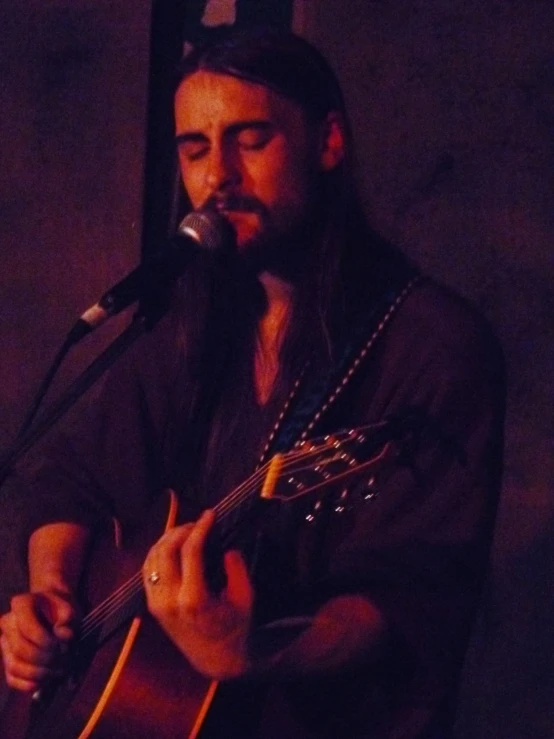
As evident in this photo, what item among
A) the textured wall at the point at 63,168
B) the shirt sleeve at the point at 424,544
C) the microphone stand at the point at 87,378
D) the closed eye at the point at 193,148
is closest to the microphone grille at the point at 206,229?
the microphone stand at the point at 87,378

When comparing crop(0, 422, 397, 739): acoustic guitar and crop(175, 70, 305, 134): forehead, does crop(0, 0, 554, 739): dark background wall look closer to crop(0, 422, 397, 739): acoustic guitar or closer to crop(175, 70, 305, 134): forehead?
crop(175, 70, 305, 134): forehead

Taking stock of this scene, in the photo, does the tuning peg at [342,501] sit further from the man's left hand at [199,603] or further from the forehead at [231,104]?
the forehead at [231,104]

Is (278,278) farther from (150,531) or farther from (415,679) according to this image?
(415,679)

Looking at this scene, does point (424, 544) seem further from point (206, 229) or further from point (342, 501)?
point (206, 229)

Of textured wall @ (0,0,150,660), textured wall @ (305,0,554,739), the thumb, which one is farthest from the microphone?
textured wall @ (0,0,150,660)

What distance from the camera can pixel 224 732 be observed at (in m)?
1.49

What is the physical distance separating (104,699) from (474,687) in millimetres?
1105

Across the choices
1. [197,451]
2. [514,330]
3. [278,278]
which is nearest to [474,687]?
[514,330]

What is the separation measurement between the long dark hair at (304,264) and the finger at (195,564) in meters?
0.43

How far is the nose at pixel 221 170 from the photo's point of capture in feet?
5.42

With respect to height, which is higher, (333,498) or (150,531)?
(333,498)

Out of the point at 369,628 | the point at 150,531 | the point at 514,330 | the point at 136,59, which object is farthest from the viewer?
the point at 136,59

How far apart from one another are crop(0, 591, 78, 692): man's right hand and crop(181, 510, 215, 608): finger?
40 cm

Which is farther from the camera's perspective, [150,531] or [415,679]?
[150,531]
